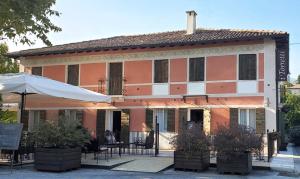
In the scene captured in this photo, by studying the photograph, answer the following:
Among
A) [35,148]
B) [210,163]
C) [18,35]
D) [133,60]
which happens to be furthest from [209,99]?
[35,148]

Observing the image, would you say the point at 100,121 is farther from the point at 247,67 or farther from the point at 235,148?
the point at 235,148

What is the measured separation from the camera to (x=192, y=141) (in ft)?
36.8

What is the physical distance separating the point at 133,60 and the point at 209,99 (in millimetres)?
4468

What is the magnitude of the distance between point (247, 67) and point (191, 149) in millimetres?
8671

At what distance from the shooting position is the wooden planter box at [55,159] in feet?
35.0

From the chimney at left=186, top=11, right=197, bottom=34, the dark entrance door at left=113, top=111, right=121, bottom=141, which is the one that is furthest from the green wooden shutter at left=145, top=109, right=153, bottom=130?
the chimney at left=186, top=11, right=197, bottom=34

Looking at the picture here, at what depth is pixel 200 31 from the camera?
74.1 feet

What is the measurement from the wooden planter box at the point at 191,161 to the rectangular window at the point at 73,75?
12203 millimetres

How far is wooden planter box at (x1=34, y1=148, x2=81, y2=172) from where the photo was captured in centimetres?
1067

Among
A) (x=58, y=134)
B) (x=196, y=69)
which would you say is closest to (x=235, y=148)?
(x=58, y=134)

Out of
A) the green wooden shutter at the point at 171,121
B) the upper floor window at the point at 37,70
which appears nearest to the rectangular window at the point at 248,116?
the green wooden shutter at the point at 171,121

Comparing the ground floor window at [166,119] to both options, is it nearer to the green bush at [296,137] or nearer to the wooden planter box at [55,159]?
the green bush at [296,137]

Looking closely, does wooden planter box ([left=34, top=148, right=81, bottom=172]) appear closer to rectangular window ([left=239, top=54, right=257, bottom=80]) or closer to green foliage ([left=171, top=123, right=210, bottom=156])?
green foliage ([left=171, top=123, right=210, bottom=156])

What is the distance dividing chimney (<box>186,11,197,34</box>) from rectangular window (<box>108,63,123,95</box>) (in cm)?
415
